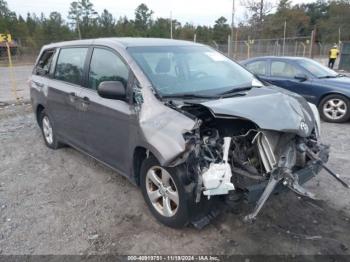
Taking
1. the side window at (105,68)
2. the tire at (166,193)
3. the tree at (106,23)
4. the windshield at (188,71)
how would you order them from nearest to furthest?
1. the tire at (166,193)
2. the windshield at (188,71)
3. the side window at (105,68)
4. the tree at (106,23)

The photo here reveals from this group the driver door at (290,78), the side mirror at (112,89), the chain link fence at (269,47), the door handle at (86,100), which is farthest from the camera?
the chain link fence at (269,47)

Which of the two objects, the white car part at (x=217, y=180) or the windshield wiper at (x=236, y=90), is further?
the windshield wiper at (x=236, y=90)

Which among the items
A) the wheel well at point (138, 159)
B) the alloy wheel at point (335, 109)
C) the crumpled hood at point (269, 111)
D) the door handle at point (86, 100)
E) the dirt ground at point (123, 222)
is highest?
the crumpled hood at point (269, 111)

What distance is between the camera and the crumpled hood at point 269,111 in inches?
114

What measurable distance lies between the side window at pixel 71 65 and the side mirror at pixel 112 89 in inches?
43.8

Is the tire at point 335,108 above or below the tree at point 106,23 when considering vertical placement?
below

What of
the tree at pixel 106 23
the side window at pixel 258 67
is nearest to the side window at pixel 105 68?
the side window at pixel 258 67

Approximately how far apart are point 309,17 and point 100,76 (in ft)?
247

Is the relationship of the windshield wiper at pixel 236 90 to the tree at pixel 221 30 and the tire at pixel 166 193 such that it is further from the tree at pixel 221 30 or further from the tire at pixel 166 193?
the tree at pixel 221 30

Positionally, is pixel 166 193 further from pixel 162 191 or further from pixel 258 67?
pixel 258 67

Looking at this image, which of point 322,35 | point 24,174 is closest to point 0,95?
point 24,174

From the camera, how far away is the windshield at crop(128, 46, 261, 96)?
361 centimetres

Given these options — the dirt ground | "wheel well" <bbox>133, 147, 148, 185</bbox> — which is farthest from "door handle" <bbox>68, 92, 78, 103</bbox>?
"wheel well" <bbox>133, 147, 148, 185</bbox>

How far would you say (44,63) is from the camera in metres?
5.81
